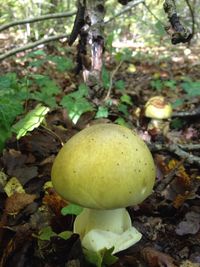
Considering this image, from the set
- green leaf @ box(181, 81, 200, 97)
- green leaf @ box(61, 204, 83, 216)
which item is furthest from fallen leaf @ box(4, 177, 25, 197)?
green leaf @ box(181, 81, 200, 97)

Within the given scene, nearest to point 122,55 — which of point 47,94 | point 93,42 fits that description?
point 93,42

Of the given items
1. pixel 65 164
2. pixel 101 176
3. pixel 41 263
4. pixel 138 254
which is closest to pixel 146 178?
pixel 101 176

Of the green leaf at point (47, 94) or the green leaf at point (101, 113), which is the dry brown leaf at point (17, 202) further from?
the green leaf at point (101, 113)

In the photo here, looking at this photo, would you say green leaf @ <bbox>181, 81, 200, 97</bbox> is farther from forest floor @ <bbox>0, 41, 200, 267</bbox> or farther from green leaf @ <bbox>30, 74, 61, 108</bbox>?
green leaf @ <bbox>30, 74, 61, 108</bbox>

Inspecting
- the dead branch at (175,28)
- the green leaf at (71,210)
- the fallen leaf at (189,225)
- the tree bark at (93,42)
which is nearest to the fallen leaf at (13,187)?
the green leaf at (71,210)

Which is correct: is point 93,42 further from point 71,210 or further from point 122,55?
point 71,210

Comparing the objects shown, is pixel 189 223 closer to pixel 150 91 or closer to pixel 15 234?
pixel 15 234
